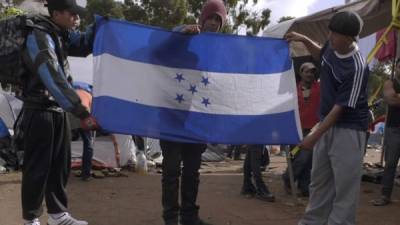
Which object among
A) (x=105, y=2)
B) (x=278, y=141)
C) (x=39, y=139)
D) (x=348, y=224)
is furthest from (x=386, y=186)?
(x=105, y=2)

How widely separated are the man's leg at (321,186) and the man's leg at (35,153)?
222 cm

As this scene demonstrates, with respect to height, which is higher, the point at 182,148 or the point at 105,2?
the point at 105,2

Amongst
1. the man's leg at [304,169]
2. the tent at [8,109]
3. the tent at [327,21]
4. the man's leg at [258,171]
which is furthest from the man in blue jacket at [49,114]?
the tent at [8,109]

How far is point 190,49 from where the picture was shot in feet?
16.7

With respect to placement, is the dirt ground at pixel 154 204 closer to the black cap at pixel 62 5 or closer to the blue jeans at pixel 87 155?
the blue jeans at pixel 87 155

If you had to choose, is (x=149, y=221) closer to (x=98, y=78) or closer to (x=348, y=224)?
(x=98, y=78)

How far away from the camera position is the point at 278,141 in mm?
5367

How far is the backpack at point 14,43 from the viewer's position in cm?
437

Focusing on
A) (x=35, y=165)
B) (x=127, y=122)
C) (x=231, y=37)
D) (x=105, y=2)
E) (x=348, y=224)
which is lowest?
(x=348, y=224)

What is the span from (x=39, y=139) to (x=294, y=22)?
576 cm

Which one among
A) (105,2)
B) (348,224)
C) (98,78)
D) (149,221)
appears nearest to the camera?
(348,224)

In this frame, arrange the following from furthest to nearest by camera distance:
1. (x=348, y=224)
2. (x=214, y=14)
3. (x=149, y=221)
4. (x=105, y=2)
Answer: (x=105, y=2)
(x=149, y=221)
(x=214, y=14)
(x=348, y=224)

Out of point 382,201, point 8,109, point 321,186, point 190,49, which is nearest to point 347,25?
point 321,186

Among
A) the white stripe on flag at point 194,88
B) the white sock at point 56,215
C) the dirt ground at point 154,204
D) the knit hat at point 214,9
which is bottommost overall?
the dirt ground at point 154,204
